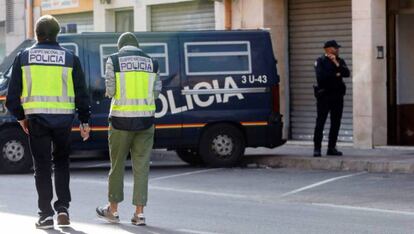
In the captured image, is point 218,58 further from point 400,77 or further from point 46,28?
point 46,28

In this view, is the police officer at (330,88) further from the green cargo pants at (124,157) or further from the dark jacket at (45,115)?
the dark jacket at (45,115)

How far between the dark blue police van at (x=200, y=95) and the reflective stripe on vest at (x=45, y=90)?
250 inches

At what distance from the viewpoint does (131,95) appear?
34.8ft

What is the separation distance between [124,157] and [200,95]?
654 centimetres

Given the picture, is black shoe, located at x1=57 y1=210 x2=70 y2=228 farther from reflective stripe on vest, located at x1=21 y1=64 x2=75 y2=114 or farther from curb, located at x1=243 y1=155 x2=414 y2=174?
curb, located at x1=243 y1=155 x2=414 y2=174

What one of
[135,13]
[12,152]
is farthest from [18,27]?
[12,152]

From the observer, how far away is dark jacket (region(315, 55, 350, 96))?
56.1 ft

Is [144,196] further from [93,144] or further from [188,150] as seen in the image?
[188,150]

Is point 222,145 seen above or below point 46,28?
below

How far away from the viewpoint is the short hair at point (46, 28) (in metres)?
10.2

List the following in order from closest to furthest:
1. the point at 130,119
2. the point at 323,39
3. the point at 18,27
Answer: the point at 130,119, the point at 323,39, the point at 18,27

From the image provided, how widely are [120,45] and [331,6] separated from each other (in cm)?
1072

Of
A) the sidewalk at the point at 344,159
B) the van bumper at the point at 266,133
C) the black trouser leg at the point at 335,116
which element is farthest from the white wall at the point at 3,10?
the black trouser leg at the point at 335,116

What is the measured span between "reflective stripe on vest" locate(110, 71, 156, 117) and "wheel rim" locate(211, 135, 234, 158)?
22.4 feet
